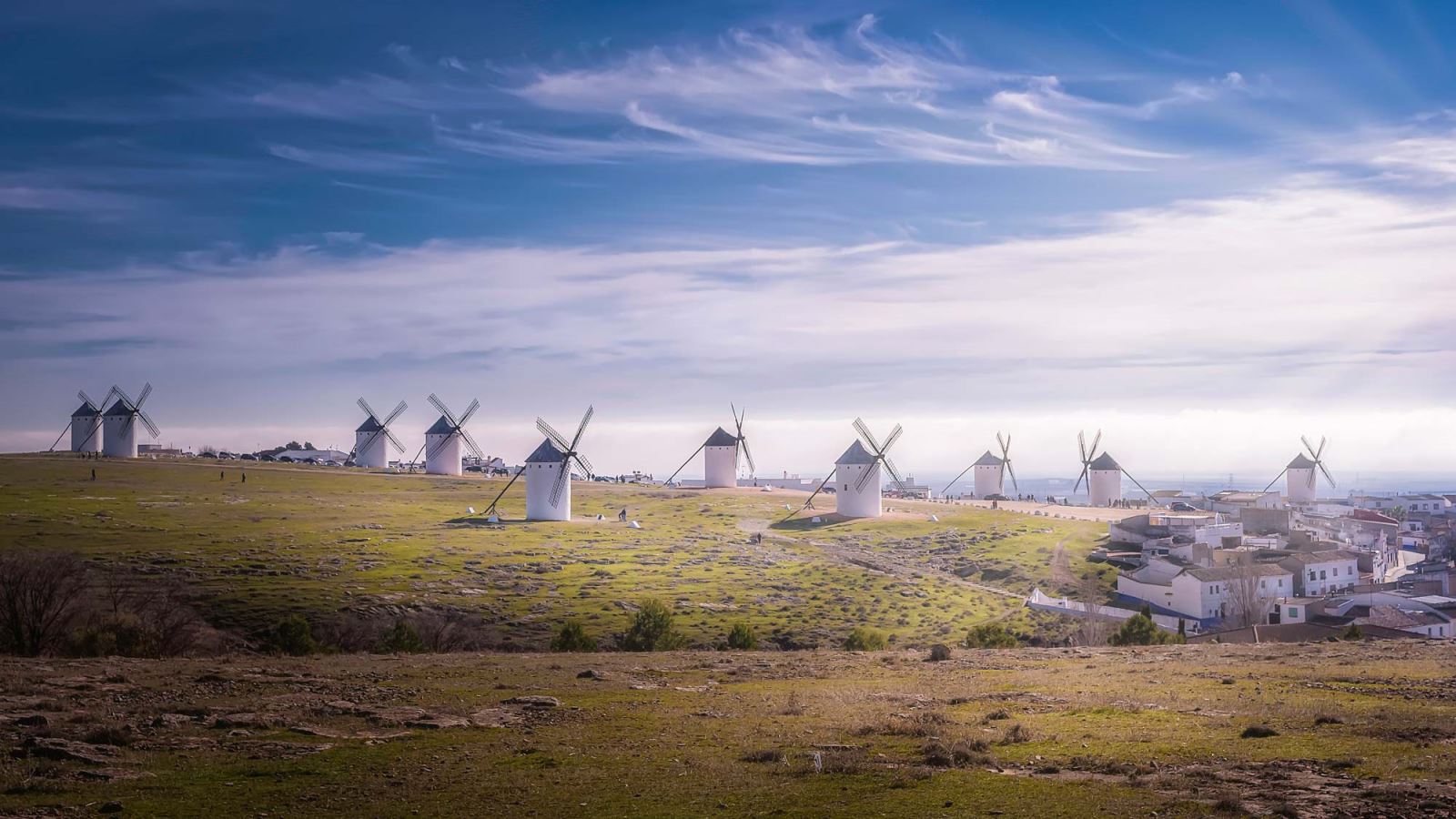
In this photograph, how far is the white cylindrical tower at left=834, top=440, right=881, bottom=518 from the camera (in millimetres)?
138875

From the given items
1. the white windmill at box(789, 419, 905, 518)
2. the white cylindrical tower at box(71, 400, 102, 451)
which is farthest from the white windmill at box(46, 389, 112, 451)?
the white windmill at box(789, 419, 905, 518)

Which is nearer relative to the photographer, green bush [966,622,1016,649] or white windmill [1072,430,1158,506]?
green bush [966,622,1016,649]

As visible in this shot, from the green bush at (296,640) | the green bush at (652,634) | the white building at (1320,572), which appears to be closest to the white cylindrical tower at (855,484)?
the white building at (1320,572)

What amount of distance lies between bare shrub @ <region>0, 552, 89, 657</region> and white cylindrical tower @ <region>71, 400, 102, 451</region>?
141334 millimetres

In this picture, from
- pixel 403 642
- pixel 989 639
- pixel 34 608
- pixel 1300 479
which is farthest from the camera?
pixel 1300 479

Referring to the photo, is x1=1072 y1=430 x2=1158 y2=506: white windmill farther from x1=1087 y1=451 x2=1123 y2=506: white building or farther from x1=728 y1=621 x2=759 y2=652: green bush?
x1=728 y1=621 x2=759 y2=652: green bush

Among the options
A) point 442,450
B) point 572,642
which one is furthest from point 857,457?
point 572,642

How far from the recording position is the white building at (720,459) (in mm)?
176125

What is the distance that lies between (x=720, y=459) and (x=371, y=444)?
63.2 meters

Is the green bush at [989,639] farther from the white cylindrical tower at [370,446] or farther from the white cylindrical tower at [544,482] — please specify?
the white cylindrical tower at [370,446]

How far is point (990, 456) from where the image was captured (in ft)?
607

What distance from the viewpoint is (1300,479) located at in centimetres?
18650

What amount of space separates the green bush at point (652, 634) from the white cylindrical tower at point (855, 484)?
258 feet

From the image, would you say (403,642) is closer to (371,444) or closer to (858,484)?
(858,484)
